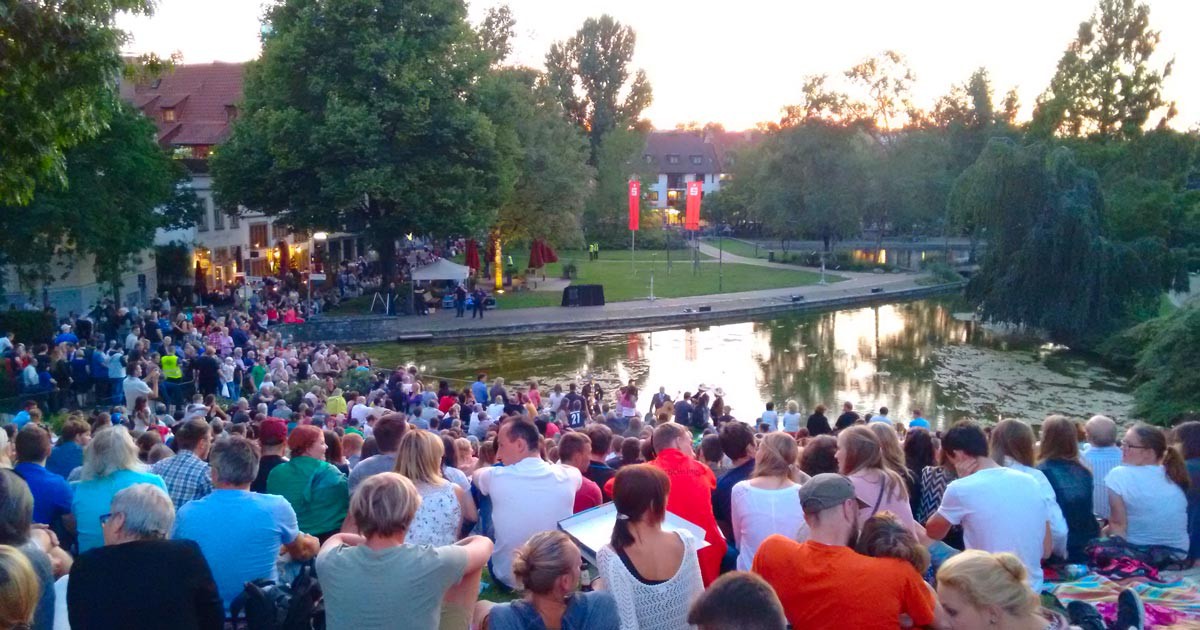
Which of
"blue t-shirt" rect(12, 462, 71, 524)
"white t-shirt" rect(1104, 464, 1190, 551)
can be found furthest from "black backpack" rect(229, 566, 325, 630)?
"white t-shirt" rect(1104, 464, 1190, 551)

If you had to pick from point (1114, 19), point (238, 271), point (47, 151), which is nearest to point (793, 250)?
point (1114, 19)

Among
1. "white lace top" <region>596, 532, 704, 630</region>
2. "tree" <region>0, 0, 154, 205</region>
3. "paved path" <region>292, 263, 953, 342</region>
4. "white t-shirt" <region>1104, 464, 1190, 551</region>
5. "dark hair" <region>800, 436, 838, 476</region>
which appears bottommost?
"paved path" <region>292, 263, 953, 342</region>

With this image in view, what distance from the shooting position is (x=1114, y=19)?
138 feet

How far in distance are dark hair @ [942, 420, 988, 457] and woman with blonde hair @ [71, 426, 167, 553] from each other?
400cm

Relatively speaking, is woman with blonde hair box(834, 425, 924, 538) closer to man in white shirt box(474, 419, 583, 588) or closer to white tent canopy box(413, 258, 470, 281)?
man in white shirt box(474, 419, 583, 588)

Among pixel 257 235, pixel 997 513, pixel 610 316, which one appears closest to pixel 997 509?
pixel 997 513

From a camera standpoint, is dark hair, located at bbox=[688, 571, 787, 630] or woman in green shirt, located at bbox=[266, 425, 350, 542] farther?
woman in green shirt, located at bbox=[266, 425, 350, 542]

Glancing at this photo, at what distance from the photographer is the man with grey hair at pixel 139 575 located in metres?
3.55

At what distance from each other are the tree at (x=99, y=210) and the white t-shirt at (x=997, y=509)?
67.6ft

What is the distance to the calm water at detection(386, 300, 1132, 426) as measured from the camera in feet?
75.9

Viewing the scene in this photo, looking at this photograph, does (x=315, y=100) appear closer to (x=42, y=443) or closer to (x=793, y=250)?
(x=42, y=443)

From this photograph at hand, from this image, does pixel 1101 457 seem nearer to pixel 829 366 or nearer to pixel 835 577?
pixel 835 577

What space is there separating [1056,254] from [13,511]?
1275 inches

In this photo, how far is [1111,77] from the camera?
42.8 m
